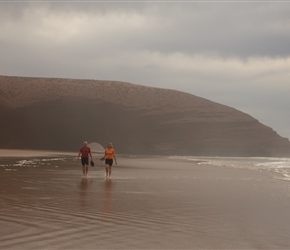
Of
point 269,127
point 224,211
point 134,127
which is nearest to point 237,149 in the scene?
point 269,127

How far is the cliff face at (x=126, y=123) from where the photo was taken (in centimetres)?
10369

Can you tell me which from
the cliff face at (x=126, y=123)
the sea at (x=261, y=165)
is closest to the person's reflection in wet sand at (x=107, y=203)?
the sea at (x=261, y=165)

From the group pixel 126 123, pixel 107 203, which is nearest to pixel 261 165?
pixel 107 203

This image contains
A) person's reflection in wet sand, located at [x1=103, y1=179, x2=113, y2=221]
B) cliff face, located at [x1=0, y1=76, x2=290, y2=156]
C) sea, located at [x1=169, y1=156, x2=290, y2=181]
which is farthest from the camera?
cliff face, located at [x1=0, y1=76, x2=290, y2=156]

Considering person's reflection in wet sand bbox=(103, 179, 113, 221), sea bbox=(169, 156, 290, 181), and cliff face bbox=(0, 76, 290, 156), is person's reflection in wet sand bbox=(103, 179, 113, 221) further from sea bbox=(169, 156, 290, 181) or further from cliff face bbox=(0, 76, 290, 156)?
cliff face bbox=(0, 76, 290, 156)

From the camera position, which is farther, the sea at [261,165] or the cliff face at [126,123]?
the cliff face at [126,123]

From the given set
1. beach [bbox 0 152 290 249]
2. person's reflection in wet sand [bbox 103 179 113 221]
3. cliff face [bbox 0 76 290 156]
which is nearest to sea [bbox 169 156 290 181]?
person's reflection in wet sand [bbox 103 179 113 221]

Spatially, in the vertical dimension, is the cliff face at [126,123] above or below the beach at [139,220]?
above

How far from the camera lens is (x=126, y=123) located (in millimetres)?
109000

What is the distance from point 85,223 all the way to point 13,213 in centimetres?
181

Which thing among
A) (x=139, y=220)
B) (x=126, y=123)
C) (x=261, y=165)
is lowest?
(x=139, y=220)

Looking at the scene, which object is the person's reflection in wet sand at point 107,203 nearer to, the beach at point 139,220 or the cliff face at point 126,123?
the beach at point 139,220

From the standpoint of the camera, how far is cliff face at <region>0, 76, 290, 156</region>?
4082 inches

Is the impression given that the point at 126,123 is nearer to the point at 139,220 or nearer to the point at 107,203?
the point at 107,203
